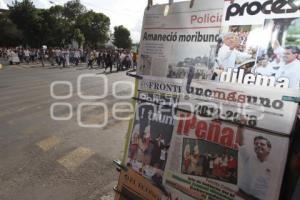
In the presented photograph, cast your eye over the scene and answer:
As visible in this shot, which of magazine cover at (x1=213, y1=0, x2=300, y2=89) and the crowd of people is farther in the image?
the crowd of people

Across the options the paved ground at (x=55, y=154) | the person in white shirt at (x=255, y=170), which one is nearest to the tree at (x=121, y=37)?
the paved ground at (x=55, y=154)

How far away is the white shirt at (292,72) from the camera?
2279 millimetres

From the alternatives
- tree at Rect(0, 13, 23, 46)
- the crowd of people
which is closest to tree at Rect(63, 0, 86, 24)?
tree at Rect(0, 13, 23, 46)

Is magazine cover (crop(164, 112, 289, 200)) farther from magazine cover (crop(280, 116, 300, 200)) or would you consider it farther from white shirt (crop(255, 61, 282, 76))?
white shirt (crop(255, 61, 282, 76))

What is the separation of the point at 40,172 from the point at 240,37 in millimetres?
4506

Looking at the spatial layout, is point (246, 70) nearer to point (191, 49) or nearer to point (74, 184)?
point (191, 49)

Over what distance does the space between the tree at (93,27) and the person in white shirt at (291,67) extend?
75.4 metres

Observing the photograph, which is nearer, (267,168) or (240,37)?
(267,168)

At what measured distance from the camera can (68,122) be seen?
9.00 meters

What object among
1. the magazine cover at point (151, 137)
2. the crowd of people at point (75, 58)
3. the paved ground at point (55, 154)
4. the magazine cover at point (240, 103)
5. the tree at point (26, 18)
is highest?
the tree at point (26, 18)

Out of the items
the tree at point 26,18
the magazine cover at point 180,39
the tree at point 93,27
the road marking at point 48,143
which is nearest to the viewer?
the magazine cover at point 180,39

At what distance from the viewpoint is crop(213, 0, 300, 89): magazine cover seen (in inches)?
91.4

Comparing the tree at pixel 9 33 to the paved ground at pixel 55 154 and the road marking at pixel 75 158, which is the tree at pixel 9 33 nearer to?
the paved ground at pixel 55 154

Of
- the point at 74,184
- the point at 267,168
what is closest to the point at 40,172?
the point at 74,184
